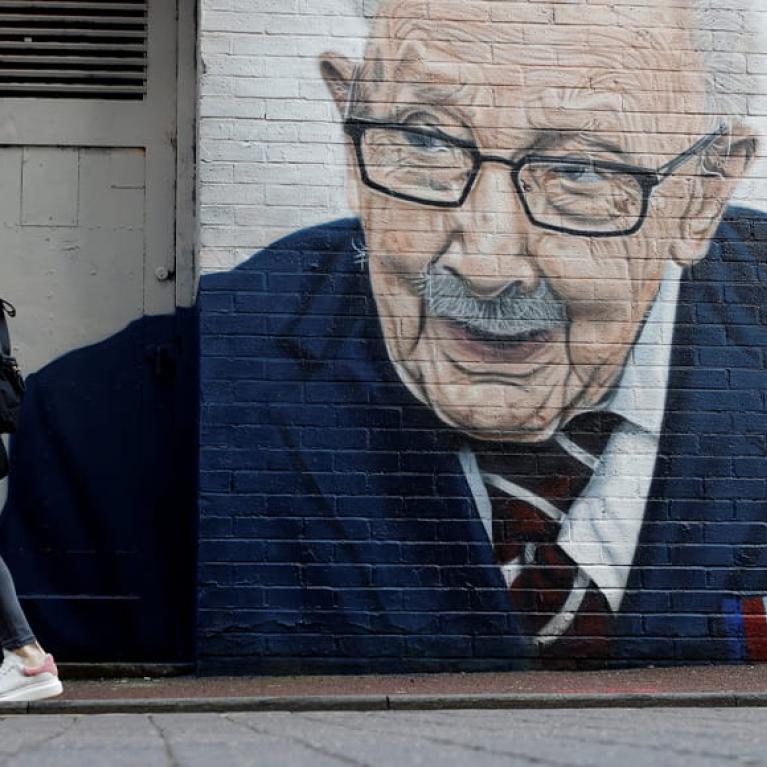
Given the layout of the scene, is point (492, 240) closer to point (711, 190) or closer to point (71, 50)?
point (711, 190)

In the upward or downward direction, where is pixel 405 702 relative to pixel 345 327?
downward

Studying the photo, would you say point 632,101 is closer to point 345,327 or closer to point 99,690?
point 345,327

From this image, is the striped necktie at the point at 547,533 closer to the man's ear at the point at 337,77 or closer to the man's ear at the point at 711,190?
the man's ear at the point at 711,190

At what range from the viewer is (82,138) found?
7.48 metres

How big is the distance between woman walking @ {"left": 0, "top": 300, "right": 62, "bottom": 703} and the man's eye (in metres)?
2.31

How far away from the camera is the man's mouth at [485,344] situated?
→ 7207 mm

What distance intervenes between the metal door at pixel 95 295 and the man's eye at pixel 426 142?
119cm

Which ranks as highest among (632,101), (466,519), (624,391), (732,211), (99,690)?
(632,101)

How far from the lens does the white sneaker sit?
20.0 feet

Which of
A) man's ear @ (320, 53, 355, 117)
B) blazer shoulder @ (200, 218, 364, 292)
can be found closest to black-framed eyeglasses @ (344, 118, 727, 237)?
man's ear @ (320, 53, 355, 117)

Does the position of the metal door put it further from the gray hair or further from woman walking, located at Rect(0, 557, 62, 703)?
the gray hair

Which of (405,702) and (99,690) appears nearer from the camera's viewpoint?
(405,702)

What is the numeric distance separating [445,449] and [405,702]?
1.47 m

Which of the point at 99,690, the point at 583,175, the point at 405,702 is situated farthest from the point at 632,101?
the point at 99,690
